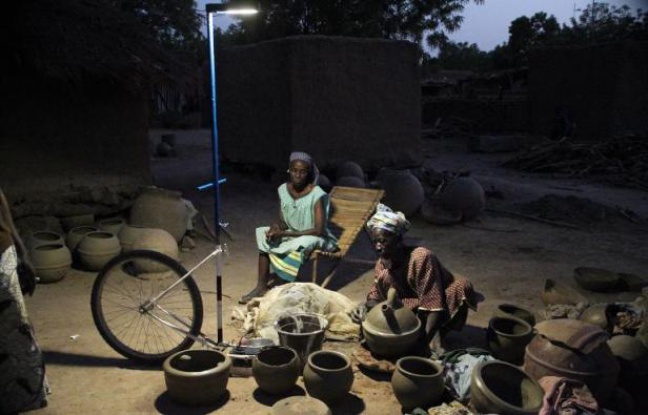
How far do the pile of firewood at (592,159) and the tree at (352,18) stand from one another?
338 inches

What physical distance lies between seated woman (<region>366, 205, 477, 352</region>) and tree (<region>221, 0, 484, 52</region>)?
16919 mm

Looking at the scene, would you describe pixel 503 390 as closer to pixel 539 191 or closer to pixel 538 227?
pixel 538 227

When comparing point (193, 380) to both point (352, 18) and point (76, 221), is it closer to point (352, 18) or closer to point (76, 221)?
point (76, 221)

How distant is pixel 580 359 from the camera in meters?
2.95

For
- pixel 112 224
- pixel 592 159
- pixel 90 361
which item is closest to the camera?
pixel 90 361

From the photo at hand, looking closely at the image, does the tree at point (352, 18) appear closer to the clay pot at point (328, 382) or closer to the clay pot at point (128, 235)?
the clay pot at point (128, 235)

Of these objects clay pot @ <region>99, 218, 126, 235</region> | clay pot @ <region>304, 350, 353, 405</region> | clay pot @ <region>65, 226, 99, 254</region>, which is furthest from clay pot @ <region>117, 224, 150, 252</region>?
clay pot @ <region>304, 350, 353, 405</region>

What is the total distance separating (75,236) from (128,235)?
0.55 m

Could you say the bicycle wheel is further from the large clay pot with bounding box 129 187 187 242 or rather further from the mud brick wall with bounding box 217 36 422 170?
the mud brick wall with bounding box 217 36 422 170

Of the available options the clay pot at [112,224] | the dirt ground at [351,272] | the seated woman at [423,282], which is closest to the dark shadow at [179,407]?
the dirt ground at [351,272]

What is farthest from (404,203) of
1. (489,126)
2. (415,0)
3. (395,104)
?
(415,0)

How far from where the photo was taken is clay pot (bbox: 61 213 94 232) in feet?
20.9

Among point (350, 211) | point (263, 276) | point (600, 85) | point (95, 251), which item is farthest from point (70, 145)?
point (600, 85)

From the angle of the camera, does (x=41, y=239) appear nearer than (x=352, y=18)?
Yes
